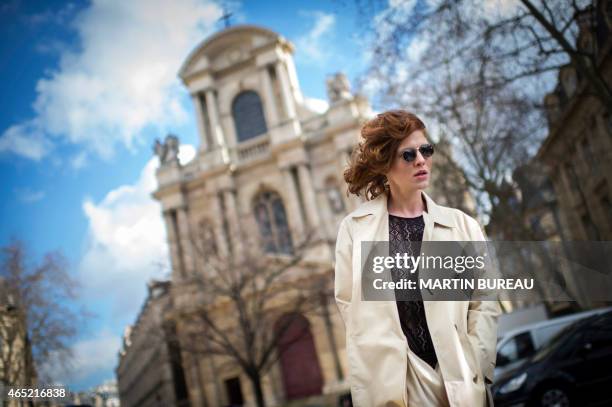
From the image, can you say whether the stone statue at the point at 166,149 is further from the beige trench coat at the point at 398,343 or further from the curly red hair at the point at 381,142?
the beige trench coat at the point at 398,343

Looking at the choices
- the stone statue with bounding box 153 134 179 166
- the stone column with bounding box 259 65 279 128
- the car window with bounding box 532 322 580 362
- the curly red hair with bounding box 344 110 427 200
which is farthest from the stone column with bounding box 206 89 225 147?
the curly red hair with bounding box 344 110 427 200

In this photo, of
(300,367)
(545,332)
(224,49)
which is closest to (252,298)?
(300,367)

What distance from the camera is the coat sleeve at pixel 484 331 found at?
8.58 ft

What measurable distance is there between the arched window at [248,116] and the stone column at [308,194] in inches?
176

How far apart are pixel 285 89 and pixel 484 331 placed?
30739mm

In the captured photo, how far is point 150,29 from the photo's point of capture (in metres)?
22.6

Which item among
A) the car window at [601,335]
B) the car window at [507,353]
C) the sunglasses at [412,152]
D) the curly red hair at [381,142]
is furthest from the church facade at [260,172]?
the sunglasses at [412,152]

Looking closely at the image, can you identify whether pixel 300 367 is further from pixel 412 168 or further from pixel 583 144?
pixel 412 168

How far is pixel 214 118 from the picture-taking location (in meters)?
33.3

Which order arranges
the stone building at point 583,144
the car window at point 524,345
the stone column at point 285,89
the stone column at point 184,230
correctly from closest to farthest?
the car window at point 524,345, the stone building at point 583,144, the stone column at point 184,230, the stone column at point 285,89

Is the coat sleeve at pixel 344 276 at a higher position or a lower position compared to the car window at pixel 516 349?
higher

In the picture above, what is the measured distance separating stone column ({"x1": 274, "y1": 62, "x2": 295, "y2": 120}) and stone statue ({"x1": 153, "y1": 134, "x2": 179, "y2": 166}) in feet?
25.1

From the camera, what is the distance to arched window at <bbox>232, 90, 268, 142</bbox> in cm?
3356

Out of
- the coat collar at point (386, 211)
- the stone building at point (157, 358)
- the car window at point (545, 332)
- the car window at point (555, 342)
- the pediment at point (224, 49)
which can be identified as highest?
the pediment at point (224, 49)
